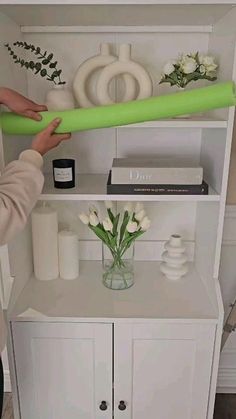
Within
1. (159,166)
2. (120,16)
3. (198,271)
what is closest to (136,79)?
(120,16)

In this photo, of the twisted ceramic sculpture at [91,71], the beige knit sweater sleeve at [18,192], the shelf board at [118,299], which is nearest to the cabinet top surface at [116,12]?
the twisted ceramic sculpture at [91,71]

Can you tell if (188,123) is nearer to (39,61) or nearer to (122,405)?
(39,61)

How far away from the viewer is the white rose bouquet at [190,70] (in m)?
1.30

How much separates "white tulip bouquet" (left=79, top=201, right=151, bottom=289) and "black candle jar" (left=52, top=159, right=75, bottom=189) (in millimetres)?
133

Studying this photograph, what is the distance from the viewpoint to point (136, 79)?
1.37 m

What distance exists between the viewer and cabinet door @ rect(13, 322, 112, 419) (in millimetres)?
1360

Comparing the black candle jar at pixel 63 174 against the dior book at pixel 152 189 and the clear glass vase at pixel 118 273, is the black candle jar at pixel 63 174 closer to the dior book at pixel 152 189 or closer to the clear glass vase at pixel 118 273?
the dior book at pixel 152 189

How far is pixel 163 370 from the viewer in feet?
4.61

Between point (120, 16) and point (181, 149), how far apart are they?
0.56 metres

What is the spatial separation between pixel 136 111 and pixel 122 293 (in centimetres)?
72

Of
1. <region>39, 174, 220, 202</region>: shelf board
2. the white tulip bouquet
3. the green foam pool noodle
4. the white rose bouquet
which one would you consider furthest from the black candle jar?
the white rose bouquet

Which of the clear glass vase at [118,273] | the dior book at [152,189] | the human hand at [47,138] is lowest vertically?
the clear glass vase at [118,273]

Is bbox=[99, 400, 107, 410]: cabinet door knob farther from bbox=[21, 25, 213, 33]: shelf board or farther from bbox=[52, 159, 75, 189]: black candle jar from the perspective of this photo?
bbox=[21, 25, 213, 33]: shelf board

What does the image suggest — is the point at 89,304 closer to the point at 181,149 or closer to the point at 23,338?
the point at 23,338
